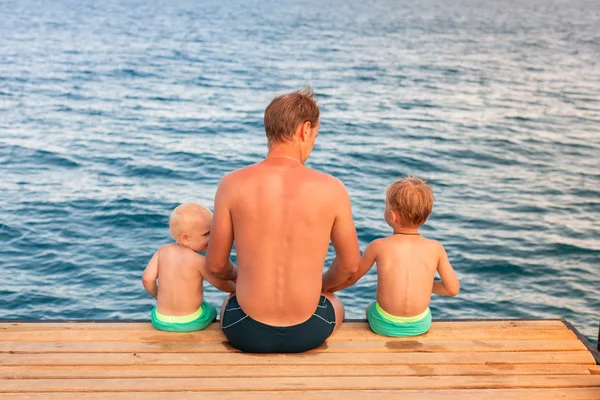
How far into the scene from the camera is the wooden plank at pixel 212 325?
4.02m

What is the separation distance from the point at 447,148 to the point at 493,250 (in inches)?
231

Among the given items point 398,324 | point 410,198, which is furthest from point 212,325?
point 410,198

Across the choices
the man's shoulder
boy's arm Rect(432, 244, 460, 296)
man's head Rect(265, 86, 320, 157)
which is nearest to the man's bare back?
the man's shoulder

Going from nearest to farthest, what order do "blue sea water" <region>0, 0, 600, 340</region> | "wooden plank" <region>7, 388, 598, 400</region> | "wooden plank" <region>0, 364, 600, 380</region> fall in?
"wooden plank" <region>7, 388, 598, 400</region>
"wooden plank" <region>0, 364, 600, 380</region>
"blue sea water" <region>0, 0, 600, 340</region>

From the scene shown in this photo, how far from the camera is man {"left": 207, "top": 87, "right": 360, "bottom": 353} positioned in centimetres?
353

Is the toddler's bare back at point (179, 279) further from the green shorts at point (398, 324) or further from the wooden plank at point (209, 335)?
the green shorts at point (398, 324)

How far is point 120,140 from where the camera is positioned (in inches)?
618

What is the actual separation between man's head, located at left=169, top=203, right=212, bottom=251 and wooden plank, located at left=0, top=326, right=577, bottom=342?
0.46 meters

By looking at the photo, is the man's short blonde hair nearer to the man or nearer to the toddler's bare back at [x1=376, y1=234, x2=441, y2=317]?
the man

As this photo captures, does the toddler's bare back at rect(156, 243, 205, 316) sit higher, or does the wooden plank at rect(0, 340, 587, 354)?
the toddler's bare back at rect(156, 243, 205, 316)

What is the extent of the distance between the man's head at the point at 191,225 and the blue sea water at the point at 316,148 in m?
4.57

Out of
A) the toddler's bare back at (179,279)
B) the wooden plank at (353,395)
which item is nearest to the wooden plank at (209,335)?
the toddler's bare back at (179,279)

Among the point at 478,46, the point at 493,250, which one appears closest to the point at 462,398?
the point at 493,250

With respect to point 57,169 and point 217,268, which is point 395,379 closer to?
point 217,268
